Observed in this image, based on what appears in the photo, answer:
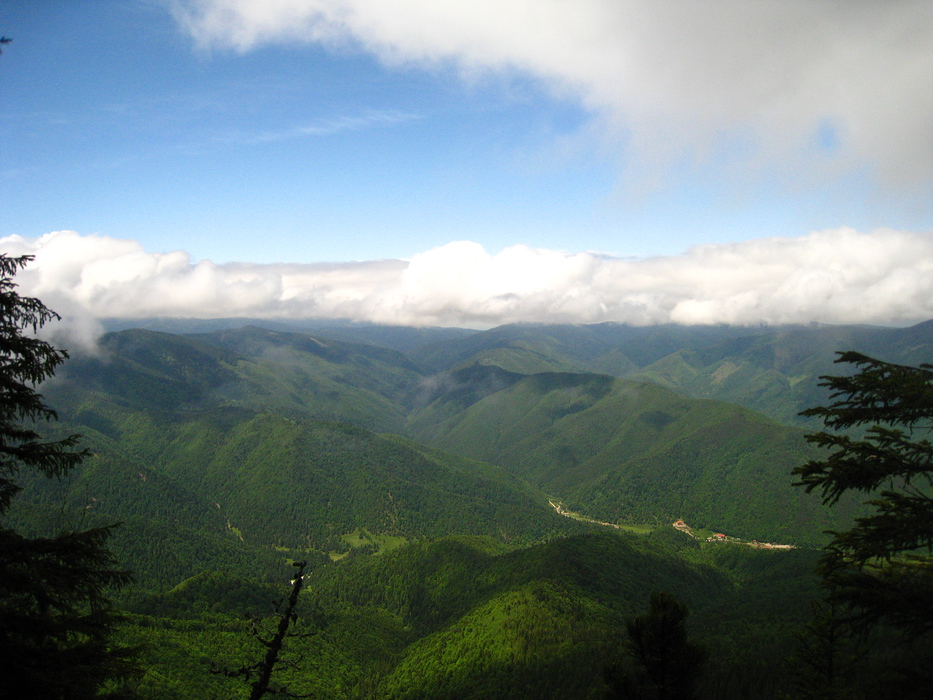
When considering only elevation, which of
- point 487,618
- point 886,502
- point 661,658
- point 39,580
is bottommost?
point 487,618

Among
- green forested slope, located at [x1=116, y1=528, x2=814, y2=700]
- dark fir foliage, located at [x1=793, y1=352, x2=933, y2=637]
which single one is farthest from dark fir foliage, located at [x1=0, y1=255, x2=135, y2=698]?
green forested slope, located at [x1=116, y1=528, x2=814, y2=700]

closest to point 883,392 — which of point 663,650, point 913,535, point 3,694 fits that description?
point 913,535

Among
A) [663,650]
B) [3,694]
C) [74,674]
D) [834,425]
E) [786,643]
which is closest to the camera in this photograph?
[3,694]

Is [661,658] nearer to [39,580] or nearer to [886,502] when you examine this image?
[886,502]

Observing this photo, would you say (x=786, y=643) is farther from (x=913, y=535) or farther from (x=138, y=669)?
(x=138, y=669)

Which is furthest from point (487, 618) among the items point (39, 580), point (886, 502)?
point (39, 580)

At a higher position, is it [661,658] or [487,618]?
[661,658]
